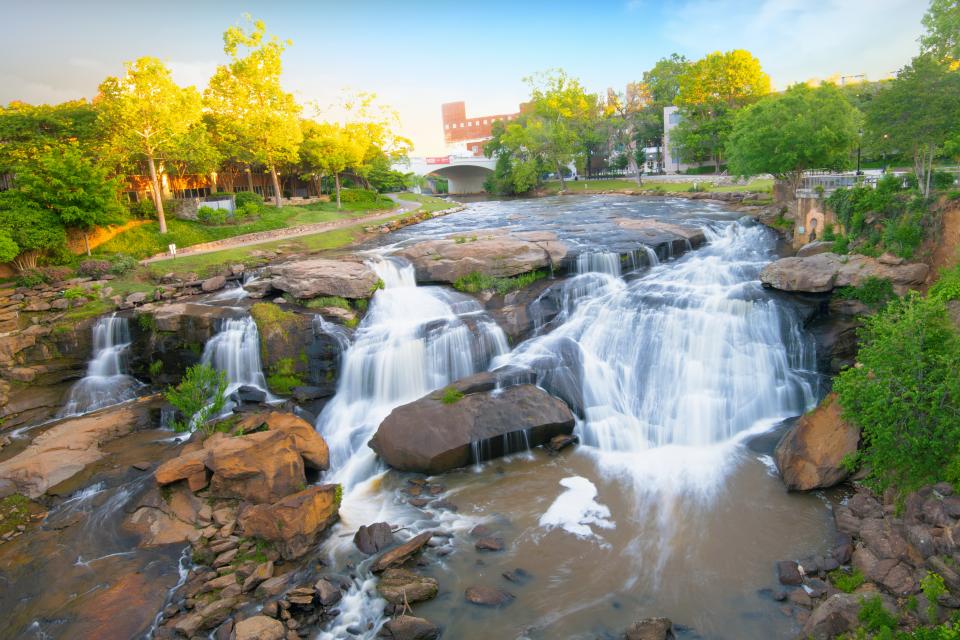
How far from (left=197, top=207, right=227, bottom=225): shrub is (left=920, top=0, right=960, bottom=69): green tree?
Result: 40.8m

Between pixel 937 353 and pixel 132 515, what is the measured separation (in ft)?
59.3

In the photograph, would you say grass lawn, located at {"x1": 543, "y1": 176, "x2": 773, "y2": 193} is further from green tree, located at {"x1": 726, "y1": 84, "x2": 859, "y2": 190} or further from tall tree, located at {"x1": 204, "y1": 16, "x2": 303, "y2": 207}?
tall tree, located at {"x1": 204, "y1": 16, "x2": 303, "y2": 207}

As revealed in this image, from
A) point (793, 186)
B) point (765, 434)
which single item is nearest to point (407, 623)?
point (765, 434)

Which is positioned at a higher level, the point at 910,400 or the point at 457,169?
the point at 457,169

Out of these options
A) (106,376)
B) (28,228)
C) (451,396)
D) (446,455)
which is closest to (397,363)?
(451,396)

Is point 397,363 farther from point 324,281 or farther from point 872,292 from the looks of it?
point 872,292

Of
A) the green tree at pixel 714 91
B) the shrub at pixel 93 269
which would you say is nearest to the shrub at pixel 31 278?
the shrub at pixel 93 269

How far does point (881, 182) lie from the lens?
20.5 m

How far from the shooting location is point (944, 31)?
1027 inches

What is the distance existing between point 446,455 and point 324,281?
1100 cm

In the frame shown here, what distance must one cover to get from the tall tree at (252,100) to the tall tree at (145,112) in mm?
7668

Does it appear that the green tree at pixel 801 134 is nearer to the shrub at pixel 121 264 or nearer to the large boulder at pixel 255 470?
the large boulder at pixel 255 470

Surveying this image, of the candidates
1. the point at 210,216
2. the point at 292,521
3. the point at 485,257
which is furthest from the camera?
the point at 210,216

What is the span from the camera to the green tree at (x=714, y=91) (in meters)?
65.2
